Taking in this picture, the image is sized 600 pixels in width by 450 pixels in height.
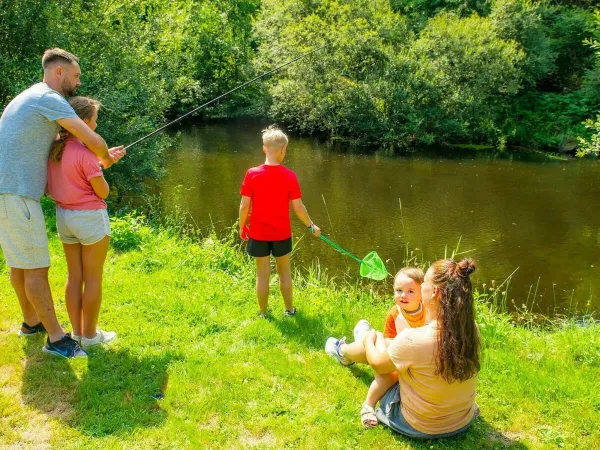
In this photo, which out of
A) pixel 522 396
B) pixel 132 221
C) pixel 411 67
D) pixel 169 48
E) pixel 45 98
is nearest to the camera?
pixel 45 98

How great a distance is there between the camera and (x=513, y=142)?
21.6 meters

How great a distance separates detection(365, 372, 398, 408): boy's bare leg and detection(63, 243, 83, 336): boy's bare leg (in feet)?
6.96

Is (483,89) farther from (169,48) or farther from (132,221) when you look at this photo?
(132,221)

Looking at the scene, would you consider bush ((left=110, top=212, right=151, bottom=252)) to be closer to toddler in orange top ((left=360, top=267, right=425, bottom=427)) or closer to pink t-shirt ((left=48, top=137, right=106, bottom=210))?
pink t-shirt ((left=48, top=137, right=106, bottom=210))

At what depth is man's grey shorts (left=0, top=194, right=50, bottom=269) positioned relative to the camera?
333 cm

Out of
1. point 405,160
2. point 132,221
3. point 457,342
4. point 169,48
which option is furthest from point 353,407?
point 405,160

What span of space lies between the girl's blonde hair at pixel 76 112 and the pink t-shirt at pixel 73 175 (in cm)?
3

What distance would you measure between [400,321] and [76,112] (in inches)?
99.7

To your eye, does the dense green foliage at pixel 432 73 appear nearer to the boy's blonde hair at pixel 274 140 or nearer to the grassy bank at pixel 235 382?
the grassy bank at pixel 235 382

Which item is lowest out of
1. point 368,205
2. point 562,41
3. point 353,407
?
point 368,205

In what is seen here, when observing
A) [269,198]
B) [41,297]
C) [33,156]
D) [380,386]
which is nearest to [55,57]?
[33,156]

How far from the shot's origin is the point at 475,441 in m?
3.13

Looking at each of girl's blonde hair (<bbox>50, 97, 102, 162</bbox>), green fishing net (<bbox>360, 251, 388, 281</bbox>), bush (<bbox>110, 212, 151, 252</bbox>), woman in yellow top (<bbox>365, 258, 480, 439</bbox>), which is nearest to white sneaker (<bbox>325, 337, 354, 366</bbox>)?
woman in yellow top (<bbox>365, 258, 480, 439</bbox>)

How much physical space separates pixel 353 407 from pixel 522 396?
119cm
